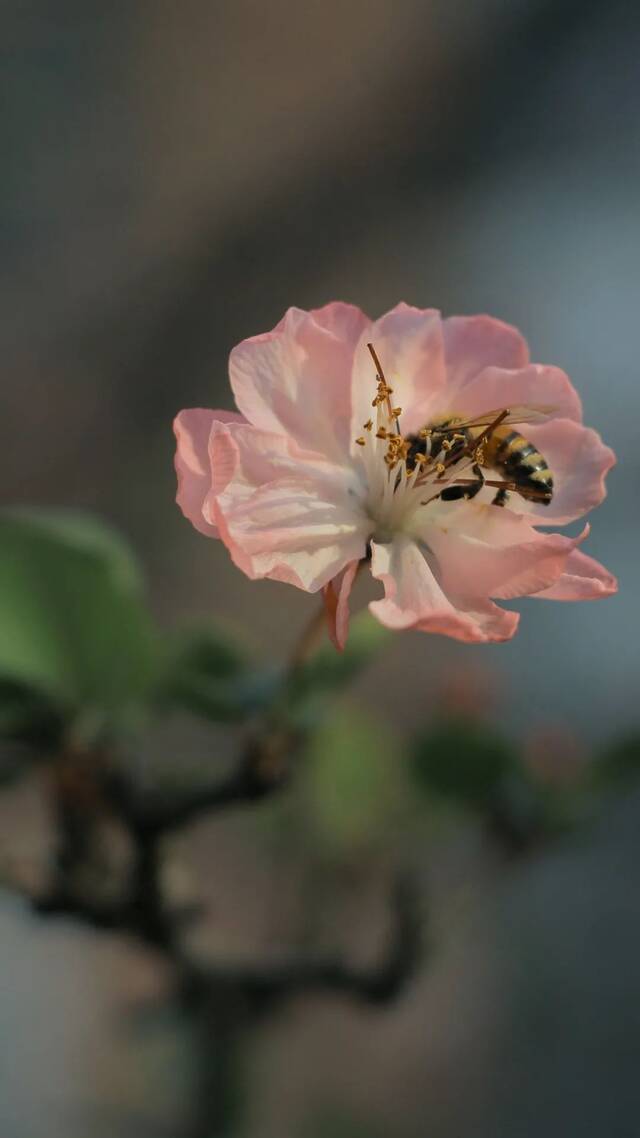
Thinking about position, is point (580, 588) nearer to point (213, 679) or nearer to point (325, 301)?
point (213, 679)

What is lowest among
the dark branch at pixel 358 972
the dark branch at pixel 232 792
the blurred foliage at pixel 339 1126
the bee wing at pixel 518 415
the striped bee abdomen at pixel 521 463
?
the blurred foliage at pixel 339 1126

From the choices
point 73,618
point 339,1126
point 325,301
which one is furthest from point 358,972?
point 325,301

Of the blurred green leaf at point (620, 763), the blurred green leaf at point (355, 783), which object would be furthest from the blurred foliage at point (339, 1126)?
the blurred green leaf at point (620, 763)

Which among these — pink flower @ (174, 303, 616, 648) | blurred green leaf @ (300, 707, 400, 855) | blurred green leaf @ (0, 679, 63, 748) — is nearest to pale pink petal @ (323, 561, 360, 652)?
pink flower @ (174, 303, 616, 648)

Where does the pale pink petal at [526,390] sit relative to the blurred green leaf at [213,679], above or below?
above

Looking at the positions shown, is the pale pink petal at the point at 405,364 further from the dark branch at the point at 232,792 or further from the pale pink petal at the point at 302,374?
the dark branch at the point at 232,792

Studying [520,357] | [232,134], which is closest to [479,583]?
[520,357]

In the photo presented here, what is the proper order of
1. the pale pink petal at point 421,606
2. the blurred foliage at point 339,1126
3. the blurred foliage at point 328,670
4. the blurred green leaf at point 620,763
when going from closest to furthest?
the pale pink petal at point 421,606 → the blurred foliage at point 328,670 → the blurred green leaf at point 620,763 → the blurred foliage at point 339,1126

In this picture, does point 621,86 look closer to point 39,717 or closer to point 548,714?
point 548,714
